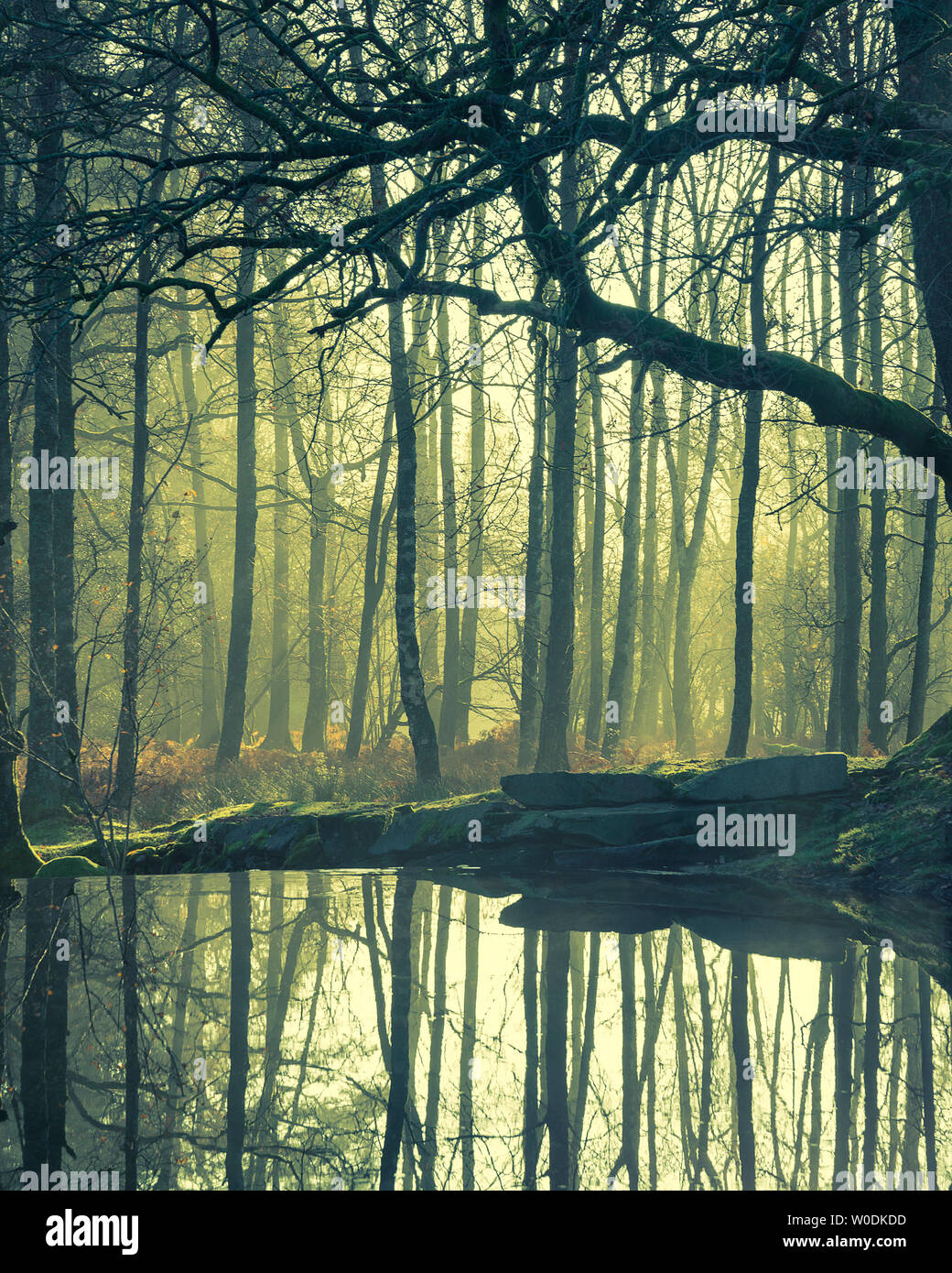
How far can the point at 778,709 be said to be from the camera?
104ft

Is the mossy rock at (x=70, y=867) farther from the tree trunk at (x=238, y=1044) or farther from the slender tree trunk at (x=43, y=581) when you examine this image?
the slender tree trunk at (x=43, y=581)

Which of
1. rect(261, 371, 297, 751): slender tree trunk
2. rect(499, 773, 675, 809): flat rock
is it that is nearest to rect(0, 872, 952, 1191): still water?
rect(499, 773, 675, 809): flat rock

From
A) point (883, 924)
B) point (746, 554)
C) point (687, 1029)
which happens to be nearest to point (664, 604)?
point (746, 554)

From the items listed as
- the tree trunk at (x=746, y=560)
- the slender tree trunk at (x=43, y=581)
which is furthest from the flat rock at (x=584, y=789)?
the slender tree trunk at (x=43, y=581)

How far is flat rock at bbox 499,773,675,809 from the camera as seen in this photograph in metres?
10.5

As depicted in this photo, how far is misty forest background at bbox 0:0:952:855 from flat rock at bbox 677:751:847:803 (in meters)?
3.01

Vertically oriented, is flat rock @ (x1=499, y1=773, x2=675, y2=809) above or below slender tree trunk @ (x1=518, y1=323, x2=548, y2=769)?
below

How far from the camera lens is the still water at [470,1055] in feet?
12.5

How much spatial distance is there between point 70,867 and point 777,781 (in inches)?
284

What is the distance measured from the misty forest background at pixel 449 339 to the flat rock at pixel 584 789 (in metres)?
3.28

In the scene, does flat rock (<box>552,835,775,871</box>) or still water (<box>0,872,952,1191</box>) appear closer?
still water (<box>0,872,952,1191</box>)

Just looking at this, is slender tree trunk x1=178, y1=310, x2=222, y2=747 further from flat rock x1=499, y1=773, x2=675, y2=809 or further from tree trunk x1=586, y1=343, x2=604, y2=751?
flat rock x1=499, y1=773, x2=675, y2=809

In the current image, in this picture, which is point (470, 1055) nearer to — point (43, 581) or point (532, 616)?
point (43, 581)

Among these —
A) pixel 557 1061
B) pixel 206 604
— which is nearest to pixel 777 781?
pixel 557 1061
